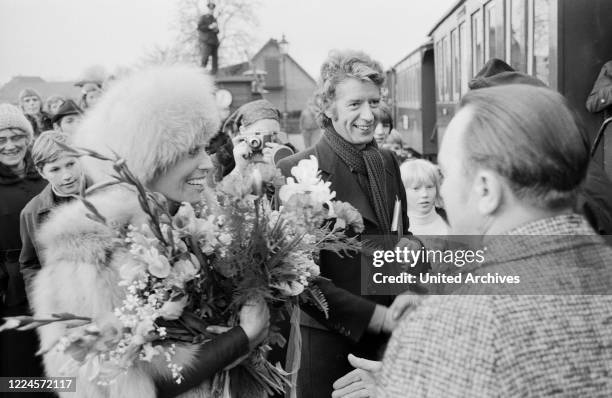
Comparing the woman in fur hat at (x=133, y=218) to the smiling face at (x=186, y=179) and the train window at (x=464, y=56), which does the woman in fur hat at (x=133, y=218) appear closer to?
the smiling face at (x=186, y=179)

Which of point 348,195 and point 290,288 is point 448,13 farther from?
point 290,288

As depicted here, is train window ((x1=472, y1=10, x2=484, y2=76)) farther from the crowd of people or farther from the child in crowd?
the crowd of people

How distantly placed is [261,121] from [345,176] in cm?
214

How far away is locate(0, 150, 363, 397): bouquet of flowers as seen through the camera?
154cm

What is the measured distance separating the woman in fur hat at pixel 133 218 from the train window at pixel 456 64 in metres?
8.78

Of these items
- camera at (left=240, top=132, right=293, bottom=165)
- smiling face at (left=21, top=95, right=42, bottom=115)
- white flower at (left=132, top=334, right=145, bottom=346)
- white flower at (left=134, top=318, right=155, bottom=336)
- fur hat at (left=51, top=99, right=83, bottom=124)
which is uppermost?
smiling face at (left=21, top=95, right=42, bottom=115)

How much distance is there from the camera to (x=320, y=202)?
6.47 ft

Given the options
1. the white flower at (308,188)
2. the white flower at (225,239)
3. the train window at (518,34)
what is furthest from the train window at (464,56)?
the white flower at (225,239)

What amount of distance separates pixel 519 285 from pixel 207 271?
958 mm

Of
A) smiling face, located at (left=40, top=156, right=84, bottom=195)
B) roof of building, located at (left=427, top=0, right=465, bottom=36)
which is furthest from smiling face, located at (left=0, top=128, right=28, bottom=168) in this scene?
roof of building, located at (left=427, top=0, right=465, bottom=36)

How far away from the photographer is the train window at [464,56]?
9061 millimetres

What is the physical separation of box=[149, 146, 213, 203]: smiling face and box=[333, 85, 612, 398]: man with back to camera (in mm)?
1011

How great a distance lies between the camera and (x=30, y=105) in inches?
265

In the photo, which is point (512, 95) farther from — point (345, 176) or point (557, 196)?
point (345, 176)
